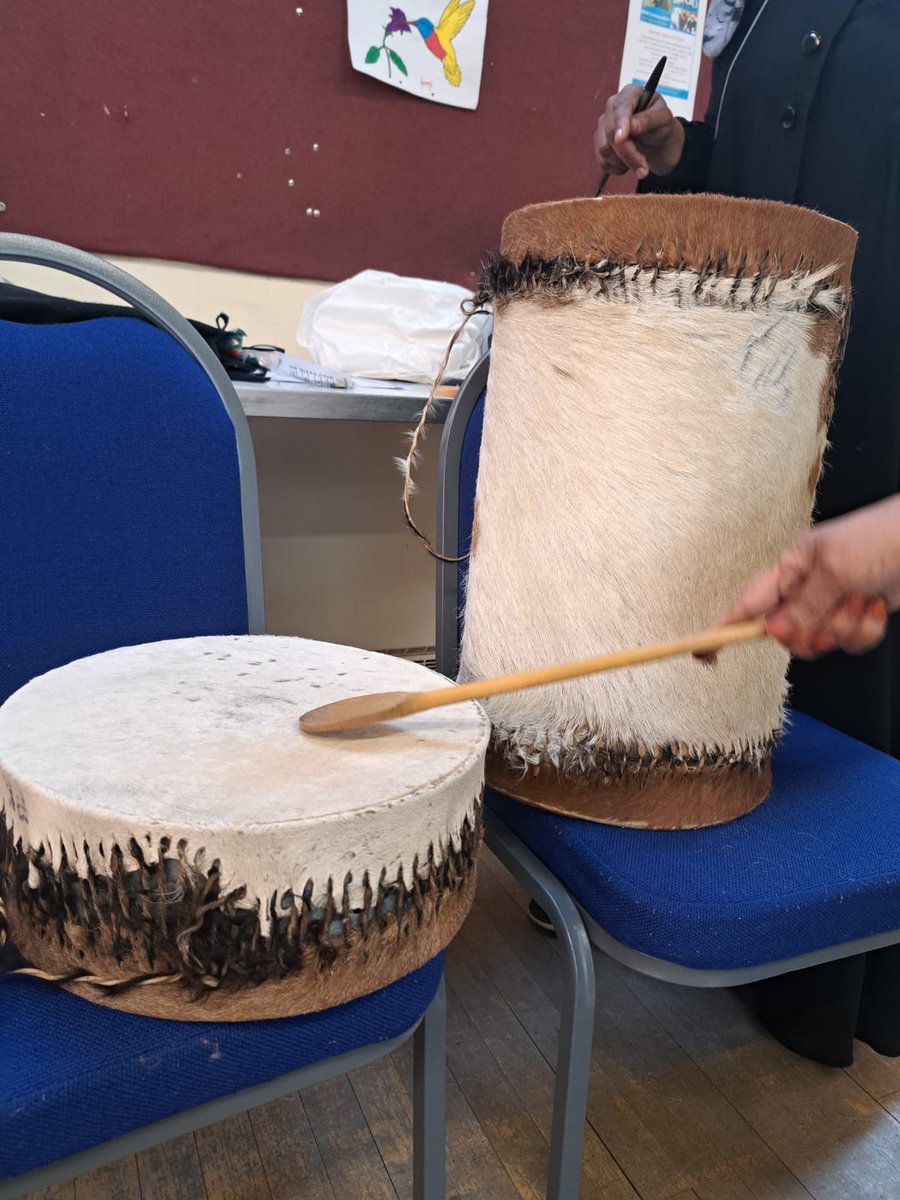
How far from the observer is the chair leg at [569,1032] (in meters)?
0.74

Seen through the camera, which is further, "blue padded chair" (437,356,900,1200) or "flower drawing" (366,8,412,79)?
"flower drawing" (366,8,412,79)

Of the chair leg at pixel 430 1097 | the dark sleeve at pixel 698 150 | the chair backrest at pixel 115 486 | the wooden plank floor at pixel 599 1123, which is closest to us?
the chair leg at pixel 430 1097

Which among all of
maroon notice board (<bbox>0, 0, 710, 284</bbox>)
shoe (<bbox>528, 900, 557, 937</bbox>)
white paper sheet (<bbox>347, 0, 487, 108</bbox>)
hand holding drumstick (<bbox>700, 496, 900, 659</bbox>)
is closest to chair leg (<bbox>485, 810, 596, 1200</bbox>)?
hand holding drumstick (<bbox>700, 496, 900, 659</bbox>)

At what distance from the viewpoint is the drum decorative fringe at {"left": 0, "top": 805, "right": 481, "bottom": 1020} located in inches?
19.5

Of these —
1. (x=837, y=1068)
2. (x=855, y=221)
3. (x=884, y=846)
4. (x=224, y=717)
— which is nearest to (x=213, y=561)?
(x=224, y=717)

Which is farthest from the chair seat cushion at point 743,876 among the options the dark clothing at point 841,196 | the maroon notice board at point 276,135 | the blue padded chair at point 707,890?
the maroon notice board at point 276,135

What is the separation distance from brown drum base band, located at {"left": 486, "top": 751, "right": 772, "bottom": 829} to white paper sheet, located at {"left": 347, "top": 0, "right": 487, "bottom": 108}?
1443mm

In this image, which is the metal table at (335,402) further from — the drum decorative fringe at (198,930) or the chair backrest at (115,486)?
the drum decorative fringe at (198,930)

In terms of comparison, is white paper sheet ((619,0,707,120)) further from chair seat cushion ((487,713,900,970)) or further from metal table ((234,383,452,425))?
chair seat cushion ((487,713,900,970))

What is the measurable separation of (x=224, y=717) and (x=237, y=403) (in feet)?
1.51

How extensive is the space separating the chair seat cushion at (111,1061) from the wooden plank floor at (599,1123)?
50 cm

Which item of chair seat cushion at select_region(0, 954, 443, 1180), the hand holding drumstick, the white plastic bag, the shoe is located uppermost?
the white plastic bag

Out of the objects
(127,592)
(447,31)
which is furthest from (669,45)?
(127,592)

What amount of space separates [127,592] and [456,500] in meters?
0.41
